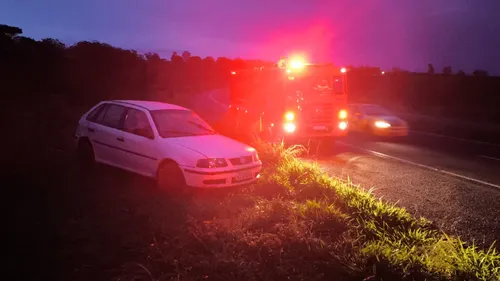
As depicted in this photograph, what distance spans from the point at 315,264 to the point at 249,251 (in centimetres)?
71

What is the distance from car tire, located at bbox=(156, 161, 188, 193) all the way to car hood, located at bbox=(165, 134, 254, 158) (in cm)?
38

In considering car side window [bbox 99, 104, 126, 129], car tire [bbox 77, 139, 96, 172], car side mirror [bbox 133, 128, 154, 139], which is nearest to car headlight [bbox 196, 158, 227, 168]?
car side mirror [bbox 133, 128, 154, 139]

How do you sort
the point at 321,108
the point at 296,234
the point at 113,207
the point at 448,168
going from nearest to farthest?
the point at 296,234, the point at 113,207, the point at 448,168, the point at 321,108

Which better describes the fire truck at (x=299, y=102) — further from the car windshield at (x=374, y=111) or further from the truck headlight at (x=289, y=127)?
the car windshield at (x=374, y=111)

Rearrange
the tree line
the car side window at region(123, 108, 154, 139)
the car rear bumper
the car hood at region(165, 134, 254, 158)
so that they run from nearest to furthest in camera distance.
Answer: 1. the car rear bumper
2. the car hood at region(165, 134, 254, 158)
3. the car side window at region(123, 108, 154, 139)
4. the tree line

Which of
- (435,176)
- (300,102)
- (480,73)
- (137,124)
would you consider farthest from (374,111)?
(480,73)

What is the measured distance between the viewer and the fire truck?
13.1m

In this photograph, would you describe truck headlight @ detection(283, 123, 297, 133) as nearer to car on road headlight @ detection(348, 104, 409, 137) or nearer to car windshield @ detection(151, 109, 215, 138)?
car windshield @ detection(151, 109, 215, 138)

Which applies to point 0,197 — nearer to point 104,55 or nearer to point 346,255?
point 346,255

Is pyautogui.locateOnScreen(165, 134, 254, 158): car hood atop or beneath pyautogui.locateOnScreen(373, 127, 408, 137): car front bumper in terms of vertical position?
atop

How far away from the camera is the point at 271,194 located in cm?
758

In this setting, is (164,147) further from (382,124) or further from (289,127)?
(382,124)

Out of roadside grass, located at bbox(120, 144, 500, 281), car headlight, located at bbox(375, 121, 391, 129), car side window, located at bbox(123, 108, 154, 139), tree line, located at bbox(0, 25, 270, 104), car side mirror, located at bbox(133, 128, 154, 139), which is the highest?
tree line, located at bbox(0, 25, 270, 104)

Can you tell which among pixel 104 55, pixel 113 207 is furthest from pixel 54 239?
pixel 104 55
